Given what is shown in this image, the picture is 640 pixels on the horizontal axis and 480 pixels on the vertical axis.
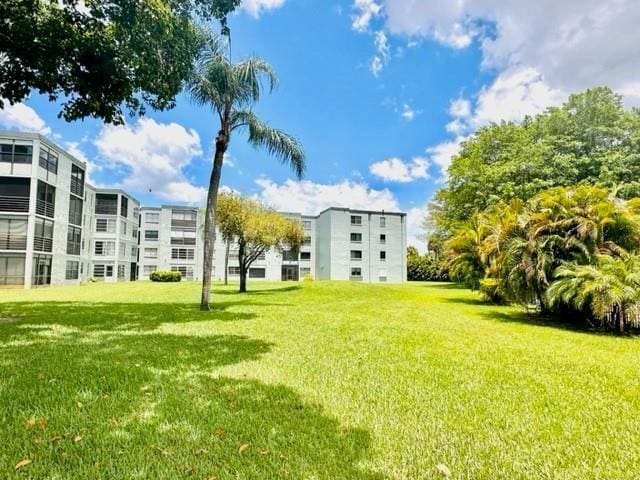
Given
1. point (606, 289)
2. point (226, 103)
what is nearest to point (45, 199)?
point (226, 103)

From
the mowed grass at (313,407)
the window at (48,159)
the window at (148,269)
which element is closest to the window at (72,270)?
the window at (48,159)

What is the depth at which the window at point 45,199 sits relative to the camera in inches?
1104

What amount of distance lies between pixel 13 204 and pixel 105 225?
1445 centimetres

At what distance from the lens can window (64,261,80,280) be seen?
32.9 metres

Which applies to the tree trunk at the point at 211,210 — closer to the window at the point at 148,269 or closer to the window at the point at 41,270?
the window at the point at 41,270

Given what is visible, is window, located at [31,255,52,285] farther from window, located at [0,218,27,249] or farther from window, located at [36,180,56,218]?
window, located at [36,180,56,218]

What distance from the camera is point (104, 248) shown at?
136 ft

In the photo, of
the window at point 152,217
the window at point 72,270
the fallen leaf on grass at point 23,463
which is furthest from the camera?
the window at point 152,217

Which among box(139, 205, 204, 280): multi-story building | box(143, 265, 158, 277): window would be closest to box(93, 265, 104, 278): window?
box(139, 205, 204, 280): multi-story building

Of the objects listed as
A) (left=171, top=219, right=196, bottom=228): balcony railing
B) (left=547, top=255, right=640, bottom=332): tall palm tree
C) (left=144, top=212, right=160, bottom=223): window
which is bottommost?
(left=547, top=255, right=640, bottom=332): tall palm tree

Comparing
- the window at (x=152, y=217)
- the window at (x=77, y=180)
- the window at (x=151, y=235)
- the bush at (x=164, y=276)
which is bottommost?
the bush at (x=164, y=276)

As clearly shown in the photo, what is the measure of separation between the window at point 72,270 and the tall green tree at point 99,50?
29.7 meters

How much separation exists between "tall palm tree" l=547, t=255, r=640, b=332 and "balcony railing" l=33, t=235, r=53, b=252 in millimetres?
33372

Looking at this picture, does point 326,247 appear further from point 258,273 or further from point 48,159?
point 48,159
